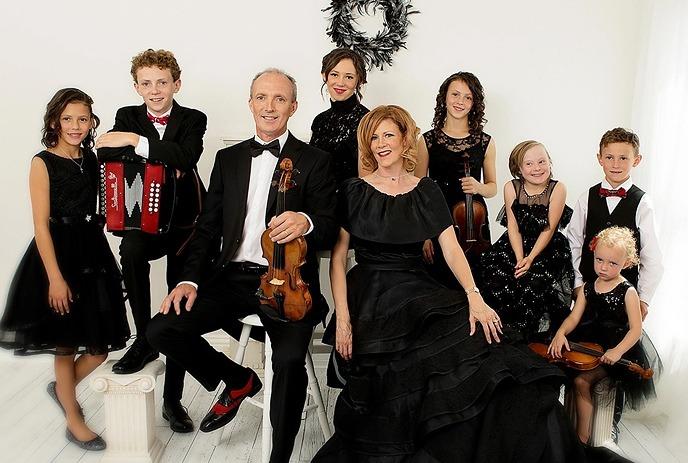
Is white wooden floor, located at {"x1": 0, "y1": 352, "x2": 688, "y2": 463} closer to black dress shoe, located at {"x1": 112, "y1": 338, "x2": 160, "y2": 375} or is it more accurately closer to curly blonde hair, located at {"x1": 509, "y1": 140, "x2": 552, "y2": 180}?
black dress shoe, located at {"x1": 112, "y1": 338, "x2": 160, "y2": 375}

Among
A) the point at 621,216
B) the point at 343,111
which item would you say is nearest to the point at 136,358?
the point at 343,111

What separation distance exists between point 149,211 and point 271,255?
669 millimetres

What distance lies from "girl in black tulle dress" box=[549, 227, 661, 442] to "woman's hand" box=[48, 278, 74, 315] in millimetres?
2033

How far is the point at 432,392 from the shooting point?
97.6 inches

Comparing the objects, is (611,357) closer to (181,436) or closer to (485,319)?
(485,319)

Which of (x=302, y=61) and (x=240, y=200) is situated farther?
(x=302, y=61)

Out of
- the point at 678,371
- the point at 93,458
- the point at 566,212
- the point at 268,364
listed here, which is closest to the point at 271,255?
the point at 268,364

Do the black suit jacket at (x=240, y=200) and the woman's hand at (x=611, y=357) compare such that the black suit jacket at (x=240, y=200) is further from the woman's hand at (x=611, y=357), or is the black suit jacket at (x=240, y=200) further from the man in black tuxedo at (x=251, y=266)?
the woman's hand at (x=611, y=357)

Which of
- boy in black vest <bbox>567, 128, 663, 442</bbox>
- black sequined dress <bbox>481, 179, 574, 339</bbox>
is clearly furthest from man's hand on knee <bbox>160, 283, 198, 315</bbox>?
boy in black vest <bbox>567, 128, 663, 442</bbox>

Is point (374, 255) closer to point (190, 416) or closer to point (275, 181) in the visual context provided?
point (275, 181)

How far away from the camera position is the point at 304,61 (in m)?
4.03

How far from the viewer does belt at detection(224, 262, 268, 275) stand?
294 cm

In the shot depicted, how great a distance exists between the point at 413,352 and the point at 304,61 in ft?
6.96

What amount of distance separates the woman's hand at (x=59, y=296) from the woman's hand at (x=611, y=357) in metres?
2.22
